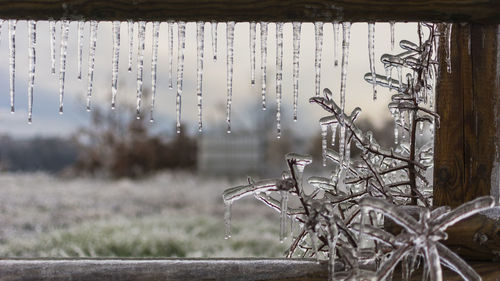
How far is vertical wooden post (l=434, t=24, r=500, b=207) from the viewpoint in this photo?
1633 mm

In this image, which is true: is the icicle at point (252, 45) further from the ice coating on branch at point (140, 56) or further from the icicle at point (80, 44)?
the icicle at point (80, 44)

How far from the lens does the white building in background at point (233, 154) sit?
11.9 m

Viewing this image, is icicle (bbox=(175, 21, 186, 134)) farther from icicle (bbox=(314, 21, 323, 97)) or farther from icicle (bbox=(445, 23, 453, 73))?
icicle (bbox=(445, 23, 453, 73))

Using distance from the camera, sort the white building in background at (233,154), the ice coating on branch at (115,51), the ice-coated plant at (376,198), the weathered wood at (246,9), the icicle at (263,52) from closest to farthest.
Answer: the ice-coated plant at (376,198), the weathered wood at (246,9), the icicle at (263,52), the ice coating on branch at (115,51), the white building in background at (233,154)

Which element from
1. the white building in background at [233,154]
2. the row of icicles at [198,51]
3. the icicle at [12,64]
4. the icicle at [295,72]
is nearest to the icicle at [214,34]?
the row of icicles at [198,51]

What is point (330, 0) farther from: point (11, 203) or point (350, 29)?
point (11, 203)

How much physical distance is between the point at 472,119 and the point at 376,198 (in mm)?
564

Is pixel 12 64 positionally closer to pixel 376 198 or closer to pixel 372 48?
pixel 372 48

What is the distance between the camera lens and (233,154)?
12125 millimetres

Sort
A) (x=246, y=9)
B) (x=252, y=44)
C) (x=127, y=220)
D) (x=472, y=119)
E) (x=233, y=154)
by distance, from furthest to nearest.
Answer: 1. (x=233, y=154)
2. (x=127, y=220)
3. (x=252, y=44)
4. (x=472, y=119)
5. (x=246, y=9)

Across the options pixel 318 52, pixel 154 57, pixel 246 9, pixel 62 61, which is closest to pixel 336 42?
pixel 318 52

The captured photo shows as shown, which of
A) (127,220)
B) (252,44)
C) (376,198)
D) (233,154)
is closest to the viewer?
(376,198)

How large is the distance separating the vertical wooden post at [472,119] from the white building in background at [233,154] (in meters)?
10.1

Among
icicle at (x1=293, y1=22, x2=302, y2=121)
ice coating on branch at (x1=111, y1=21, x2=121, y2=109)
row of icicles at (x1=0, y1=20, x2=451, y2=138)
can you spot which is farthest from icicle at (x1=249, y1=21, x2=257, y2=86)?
ice coating on branch at (x1=111, y1=21, x2=121, y2=109)
